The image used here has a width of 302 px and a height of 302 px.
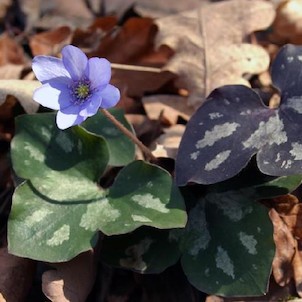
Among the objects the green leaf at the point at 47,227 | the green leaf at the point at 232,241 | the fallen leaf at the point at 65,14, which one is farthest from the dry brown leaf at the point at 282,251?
the fallen leaf at the point at 65,14

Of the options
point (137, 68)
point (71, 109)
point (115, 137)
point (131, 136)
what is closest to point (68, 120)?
point (71, 109)

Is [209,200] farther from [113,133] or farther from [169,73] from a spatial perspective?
[169,73]

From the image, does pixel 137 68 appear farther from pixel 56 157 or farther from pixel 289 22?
pixel 56 157

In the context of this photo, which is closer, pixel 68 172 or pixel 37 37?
pixel 68 172

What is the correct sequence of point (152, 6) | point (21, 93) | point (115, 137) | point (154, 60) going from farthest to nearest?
point (152, 6) < point (154, 60) < point (21, 93) < point (115, 137)

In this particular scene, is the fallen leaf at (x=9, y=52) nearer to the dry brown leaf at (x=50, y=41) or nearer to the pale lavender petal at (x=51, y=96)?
the dry brown leaf at (x=50, y=41)

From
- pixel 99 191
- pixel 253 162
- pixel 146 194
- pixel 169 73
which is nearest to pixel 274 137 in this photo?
pixel 253 162
